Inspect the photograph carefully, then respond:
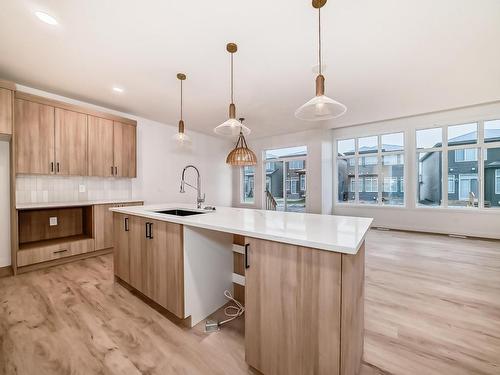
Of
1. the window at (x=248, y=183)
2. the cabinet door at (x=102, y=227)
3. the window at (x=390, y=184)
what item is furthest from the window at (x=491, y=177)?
Answer: the cabinet door at (x=102, y=227)

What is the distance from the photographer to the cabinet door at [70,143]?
3.24m

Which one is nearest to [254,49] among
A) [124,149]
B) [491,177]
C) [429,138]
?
[124,149]

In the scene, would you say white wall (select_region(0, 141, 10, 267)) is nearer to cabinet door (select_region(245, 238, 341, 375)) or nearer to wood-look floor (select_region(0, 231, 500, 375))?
wood-look floor (select_region(0, 231, 500, 375))

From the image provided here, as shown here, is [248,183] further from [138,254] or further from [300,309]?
[300,309]

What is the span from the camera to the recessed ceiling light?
75.6 inches

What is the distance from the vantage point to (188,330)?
69.1 inches

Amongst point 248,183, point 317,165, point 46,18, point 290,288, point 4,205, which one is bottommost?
point 290,288

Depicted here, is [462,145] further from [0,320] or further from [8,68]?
[8,68]

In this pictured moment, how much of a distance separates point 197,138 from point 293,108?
3166 mm

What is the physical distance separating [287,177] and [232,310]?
5.46 metres

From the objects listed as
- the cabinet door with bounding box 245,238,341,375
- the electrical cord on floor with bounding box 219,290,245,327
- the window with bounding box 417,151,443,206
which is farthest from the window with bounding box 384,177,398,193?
the cabinet door with bounding box 245,238,341,375

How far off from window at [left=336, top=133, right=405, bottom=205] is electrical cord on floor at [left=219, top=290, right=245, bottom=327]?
5.26m

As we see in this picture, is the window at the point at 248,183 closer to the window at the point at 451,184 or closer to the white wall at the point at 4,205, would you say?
the window at the point at 451,184

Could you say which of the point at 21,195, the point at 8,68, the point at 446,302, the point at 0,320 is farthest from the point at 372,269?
the point at 8,68
